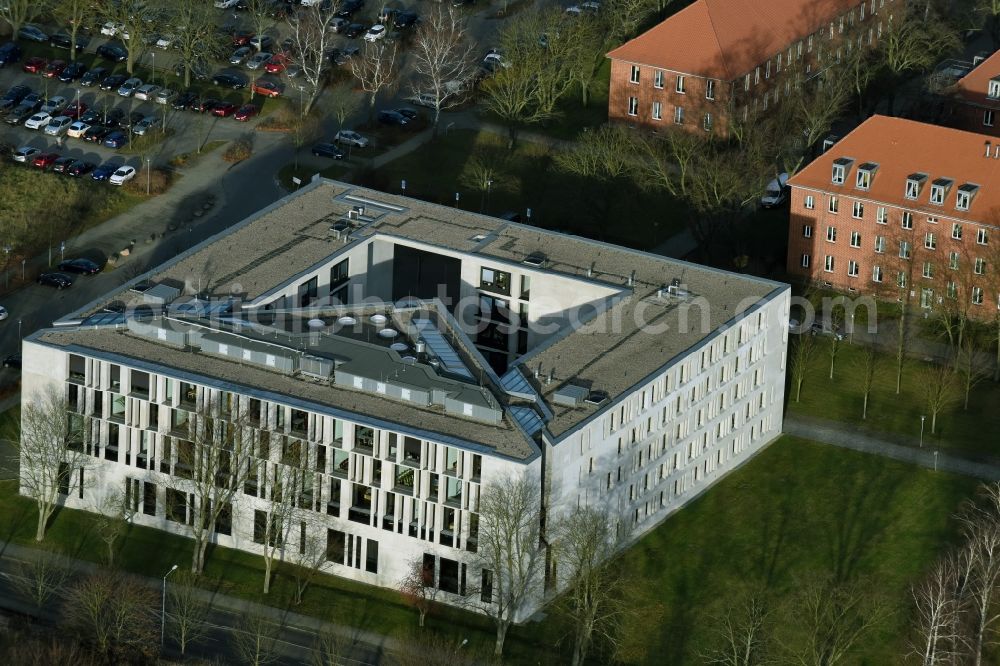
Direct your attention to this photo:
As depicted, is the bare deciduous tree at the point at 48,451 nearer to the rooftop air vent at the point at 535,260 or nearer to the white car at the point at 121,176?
the rooftop air vent at the point at 535,260

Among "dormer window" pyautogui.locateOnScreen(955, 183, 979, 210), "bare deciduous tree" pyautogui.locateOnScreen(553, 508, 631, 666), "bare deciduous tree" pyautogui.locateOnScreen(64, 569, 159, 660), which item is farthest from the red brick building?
"bare deciduous tree" pyautogui.locateOnScreen(64, 569, 159, 660)

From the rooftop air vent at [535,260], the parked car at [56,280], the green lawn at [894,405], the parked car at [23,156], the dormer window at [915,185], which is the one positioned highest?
the dormer window at [915,185]

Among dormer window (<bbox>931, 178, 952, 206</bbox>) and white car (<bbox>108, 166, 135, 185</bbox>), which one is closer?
dormer window (<bbox>931, 178, 952, 206</bbox>)

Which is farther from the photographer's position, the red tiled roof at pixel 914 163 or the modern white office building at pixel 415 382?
the red tiled roof at pixel 914 163

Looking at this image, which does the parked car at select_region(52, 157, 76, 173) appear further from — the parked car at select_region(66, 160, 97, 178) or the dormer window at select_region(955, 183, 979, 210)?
the dormer window at select_region(955, 183, 979, 210)

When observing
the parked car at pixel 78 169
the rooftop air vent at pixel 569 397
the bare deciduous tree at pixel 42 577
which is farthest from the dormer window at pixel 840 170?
the bare deciduous tree at pixel 42 577

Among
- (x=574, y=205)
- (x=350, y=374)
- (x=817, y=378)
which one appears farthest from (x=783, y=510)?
(x=574, y=205)
